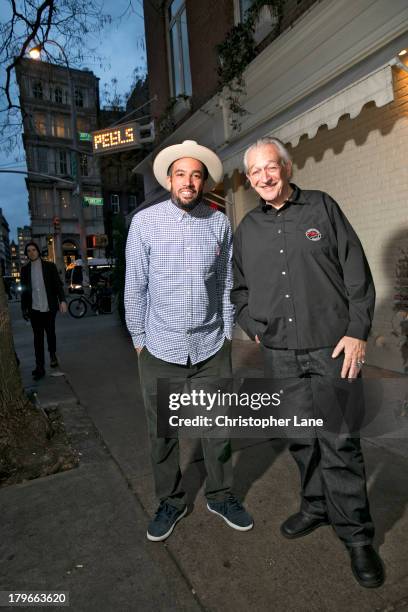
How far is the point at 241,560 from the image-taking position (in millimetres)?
2109

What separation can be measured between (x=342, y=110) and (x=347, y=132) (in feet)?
4.16

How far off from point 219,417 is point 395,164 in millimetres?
4138

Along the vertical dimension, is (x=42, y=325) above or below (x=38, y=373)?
above

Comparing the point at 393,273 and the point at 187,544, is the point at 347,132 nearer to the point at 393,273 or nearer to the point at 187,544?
the point at 393,273

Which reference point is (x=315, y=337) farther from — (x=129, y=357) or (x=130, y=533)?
(x=129, y=357)

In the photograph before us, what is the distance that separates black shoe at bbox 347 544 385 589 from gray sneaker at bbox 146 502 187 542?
95 cm

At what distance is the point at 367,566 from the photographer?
192 centimetres

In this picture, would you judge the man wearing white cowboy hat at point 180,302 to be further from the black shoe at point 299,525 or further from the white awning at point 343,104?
the white awning at point 343,104

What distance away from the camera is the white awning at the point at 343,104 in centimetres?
385

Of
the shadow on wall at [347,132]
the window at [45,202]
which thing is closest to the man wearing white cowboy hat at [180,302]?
the shadow on wall at [347,132]

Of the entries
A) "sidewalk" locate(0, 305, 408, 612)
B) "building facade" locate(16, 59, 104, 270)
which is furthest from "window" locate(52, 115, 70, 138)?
"sidewalk" locate(0, 305, 408, 612)

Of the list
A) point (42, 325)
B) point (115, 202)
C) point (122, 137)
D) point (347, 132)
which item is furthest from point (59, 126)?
point (347, 132)

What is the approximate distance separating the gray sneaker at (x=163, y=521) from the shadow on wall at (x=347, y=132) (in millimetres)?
4519

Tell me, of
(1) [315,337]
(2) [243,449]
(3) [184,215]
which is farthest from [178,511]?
(3) [184,215]
